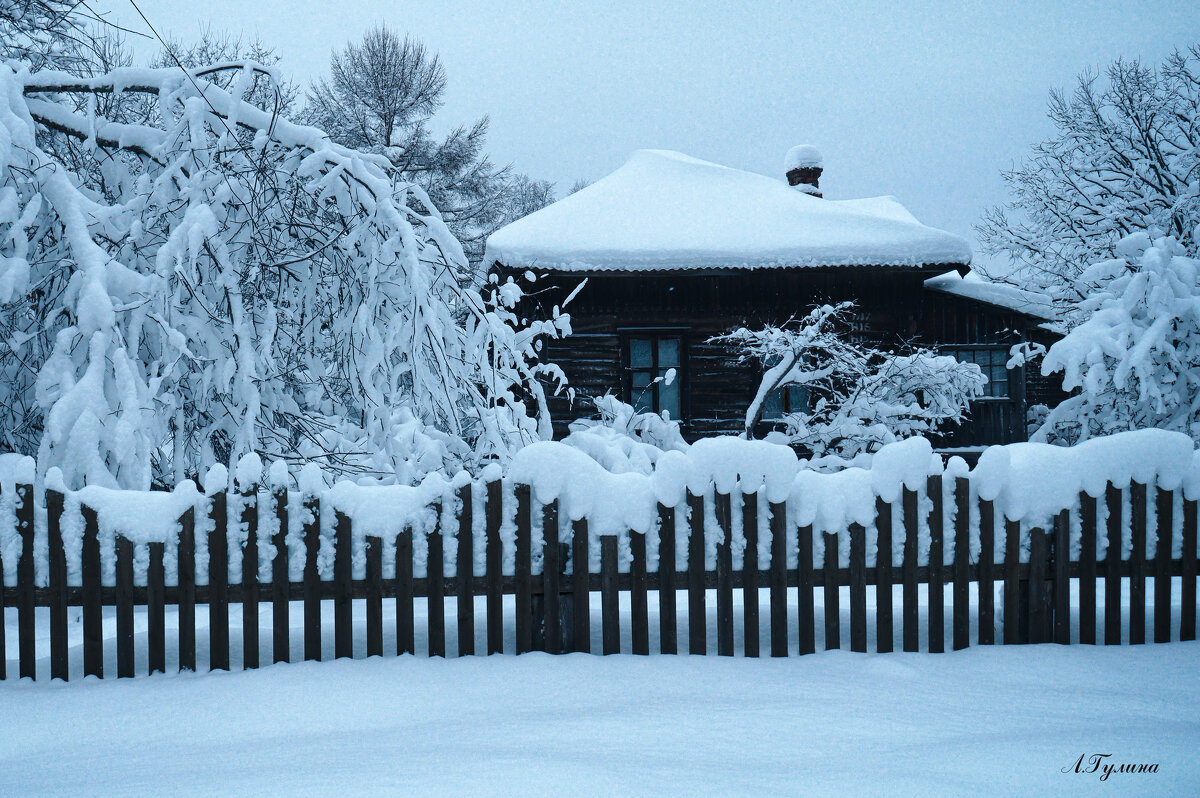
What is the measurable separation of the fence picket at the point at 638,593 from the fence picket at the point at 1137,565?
2.65m

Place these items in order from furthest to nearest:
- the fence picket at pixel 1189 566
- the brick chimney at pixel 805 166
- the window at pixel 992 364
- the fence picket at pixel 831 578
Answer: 1. the brick chimney at pixel 805 166
2. the window at pixel 992 364
3. the fence picket at pixel 1189 566
4. the fence picket at pixel 831 578

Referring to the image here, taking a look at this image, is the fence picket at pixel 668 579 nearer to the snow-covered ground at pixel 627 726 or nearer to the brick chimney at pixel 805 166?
the snow-covered ground at pixel 627 726

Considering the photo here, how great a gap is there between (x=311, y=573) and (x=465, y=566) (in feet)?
2.41

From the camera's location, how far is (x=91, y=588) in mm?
3494

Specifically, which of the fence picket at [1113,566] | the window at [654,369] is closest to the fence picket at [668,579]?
the fence picket at [1113,566]

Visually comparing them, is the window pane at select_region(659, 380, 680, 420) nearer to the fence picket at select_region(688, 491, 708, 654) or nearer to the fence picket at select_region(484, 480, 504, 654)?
the fence picket at select_region(688, 491, 708, 654)

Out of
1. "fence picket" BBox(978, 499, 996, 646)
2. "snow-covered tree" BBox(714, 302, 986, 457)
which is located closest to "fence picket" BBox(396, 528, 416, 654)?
"fence picket" BBox(978, 499, 996, 646)

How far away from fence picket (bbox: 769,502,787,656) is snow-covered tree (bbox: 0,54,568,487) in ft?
6.01

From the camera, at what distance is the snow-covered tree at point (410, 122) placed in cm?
2044

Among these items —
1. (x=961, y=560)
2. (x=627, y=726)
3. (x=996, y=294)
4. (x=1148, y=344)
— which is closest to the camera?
(x=627, y=726)

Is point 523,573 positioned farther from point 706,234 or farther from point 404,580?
point 706,234

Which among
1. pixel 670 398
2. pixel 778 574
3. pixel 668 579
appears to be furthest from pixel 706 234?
pixel 668 579

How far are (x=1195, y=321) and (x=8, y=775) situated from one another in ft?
40.0

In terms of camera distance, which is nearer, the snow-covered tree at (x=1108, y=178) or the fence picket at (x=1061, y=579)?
the fence picket at (x=1061, y=579)
